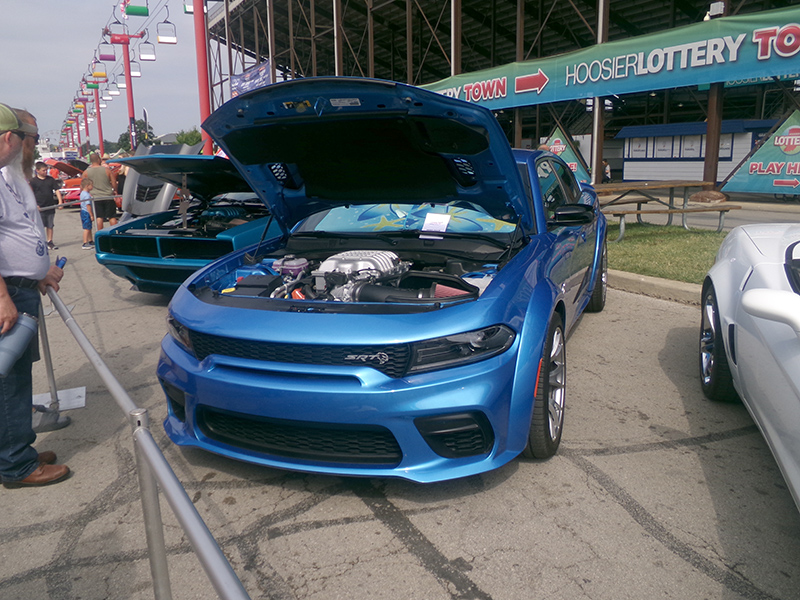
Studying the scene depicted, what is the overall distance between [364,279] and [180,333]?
3.06 ft

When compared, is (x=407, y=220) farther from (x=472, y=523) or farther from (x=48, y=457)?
(x=48, y=457)

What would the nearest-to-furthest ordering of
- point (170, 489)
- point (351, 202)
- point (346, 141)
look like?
point (170, 489)
point (346, 141)
point (351, 202)

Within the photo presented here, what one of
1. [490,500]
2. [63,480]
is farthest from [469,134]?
[63,480]

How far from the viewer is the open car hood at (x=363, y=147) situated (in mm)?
3012

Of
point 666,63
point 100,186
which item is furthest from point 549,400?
point 100,186

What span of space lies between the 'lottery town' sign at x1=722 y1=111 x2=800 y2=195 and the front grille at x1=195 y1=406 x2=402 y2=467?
12.7 meters

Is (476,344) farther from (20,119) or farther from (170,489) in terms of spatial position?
(20,119)

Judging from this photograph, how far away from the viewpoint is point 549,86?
1462 cm

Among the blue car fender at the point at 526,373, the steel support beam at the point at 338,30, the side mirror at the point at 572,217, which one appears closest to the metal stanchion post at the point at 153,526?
the blue car fender at the point at 526,373

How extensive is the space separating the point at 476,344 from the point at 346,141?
160 centimetres

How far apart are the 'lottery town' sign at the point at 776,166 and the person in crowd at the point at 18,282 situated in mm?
13148

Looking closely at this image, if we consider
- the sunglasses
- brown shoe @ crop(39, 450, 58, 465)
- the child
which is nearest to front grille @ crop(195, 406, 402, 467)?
brown shoe @ crop(39, 450, 58, 465)

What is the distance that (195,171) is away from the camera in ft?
18.6

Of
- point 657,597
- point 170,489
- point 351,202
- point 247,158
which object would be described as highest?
point 247,158
